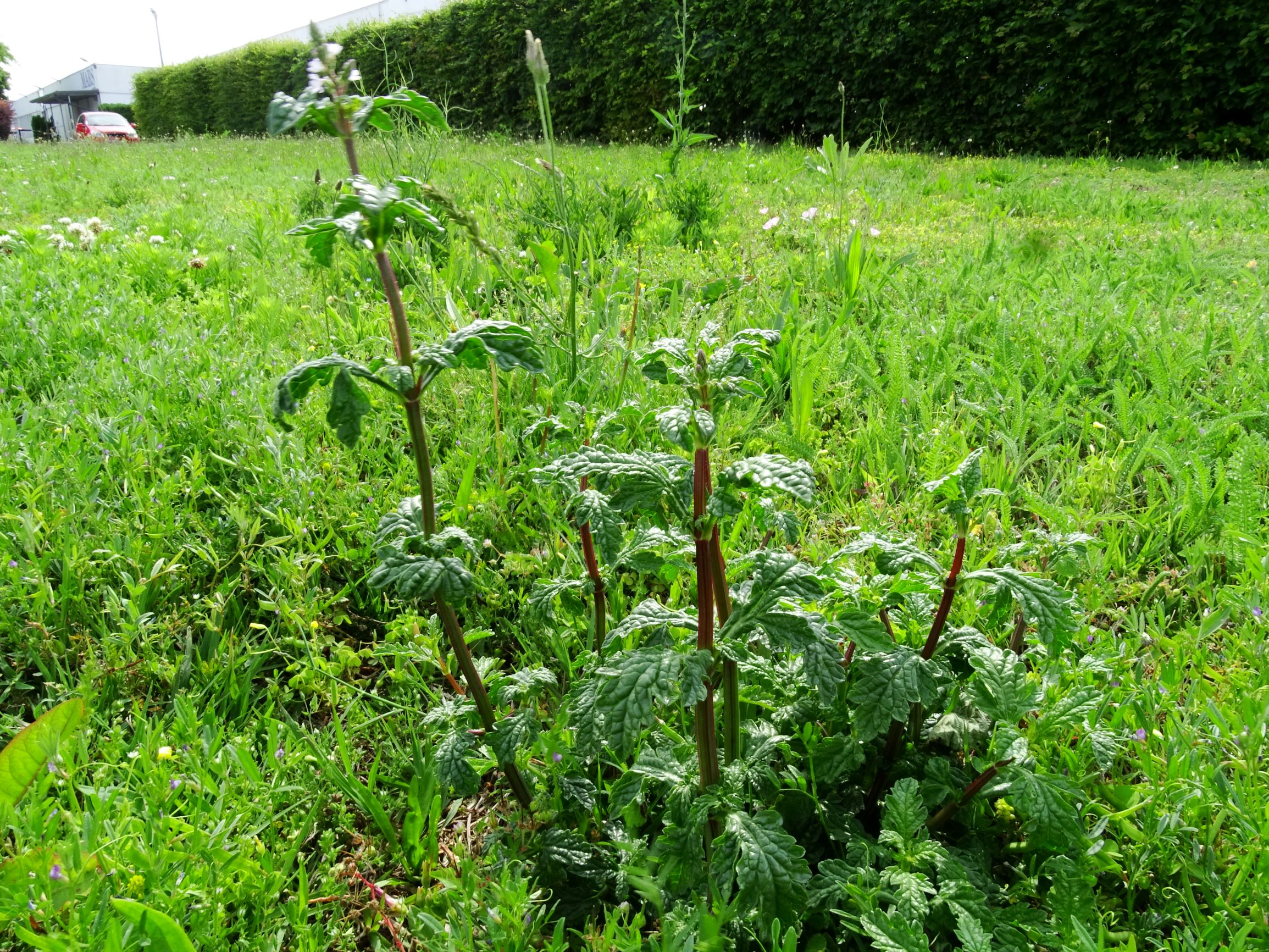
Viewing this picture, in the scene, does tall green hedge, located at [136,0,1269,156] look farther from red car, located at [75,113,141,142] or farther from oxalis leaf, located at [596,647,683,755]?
red car, located at [75,113,141,142]

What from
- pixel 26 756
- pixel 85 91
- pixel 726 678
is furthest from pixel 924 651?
pixel 85 91

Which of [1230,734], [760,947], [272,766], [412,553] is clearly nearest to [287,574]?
[272,766]

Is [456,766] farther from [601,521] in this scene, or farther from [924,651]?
[924,651]

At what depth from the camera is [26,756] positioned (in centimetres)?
124

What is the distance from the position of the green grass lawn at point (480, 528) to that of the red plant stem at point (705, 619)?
191 mm

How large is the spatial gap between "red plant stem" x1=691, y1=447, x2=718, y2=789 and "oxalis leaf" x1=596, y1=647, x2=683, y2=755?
66 millimetres

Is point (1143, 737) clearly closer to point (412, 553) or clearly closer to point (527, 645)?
point (527, 645)

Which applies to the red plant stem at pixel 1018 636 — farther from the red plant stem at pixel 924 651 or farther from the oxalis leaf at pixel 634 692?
the oxalis leaf at pixel 634 692

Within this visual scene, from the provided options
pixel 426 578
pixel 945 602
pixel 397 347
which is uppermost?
pixel 397 347

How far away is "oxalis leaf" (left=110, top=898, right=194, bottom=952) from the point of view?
97cm

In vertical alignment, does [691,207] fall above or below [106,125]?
below

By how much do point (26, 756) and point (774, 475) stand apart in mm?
1246

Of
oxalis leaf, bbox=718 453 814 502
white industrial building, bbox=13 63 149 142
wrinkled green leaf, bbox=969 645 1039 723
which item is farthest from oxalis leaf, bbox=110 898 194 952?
white industrial building, bbox=13 63 149 142

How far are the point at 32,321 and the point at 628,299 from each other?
2.19m
